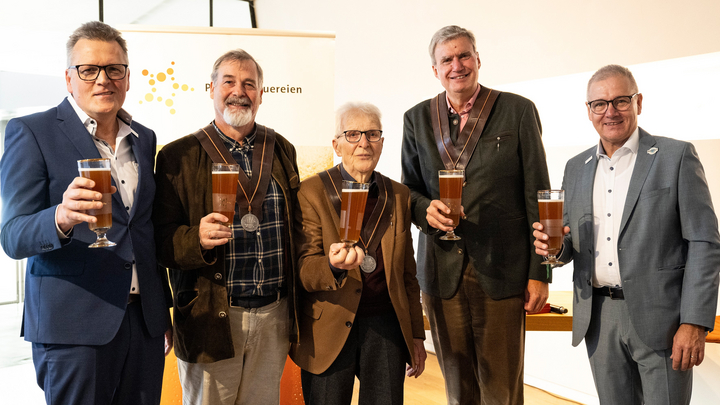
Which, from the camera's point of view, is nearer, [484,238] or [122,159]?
[122,159]

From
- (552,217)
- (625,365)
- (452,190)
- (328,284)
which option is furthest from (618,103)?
(328,284)

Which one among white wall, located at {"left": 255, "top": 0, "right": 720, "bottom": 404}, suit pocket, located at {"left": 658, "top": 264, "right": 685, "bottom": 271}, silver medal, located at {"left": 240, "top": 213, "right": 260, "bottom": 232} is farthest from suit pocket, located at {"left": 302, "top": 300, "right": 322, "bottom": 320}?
white wall, located at {"left": 255, "top": 0, "right": 720, "bottom": 404}

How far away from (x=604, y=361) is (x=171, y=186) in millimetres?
2060

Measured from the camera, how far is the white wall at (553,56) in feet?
12.5

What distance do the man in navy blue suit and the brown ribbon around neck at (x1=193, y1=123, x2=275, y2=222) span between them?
30 centimetres

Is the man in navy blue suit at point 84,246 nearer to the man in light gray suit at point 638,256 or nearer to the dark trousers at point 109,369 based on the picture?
the dark trousers at point 109,369

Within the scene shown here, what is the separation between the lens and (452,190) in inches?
89.4

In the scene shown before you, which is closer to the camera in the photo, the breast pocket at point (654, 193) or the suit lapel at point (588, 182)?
the breast pocket at point (654, 193)

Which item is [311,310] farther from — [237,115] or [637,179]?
[637,179]

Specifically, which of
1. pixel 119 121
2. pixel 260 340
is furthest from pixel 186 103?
pixel 260 340

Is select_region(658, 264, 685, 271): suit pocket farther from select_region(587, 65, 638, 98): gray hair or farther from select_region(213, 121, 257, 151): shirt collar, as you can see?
select_region(213, 121, 257, 151): shirt collar

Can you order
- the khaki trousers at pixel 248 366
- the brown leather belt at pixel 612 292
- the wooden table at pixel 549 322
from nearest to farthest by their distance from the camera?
the khaki trousers at pixel 248 366
the brown leather belt at pixel 612 292
the wooden table at pixel 549 322

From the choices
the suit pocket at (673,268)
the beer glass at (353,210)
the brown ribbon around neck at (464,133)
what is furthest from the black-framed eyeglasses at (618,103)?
the beer glass at (353,210)

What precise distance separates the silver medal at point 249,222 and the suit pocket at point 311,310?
1.34 ft
